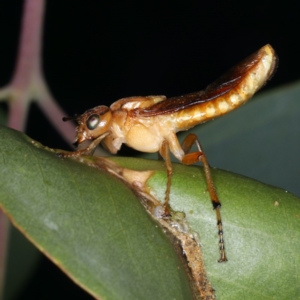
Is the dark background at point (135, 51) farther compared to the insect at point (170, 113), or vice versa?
the dark background at point (135, 51)

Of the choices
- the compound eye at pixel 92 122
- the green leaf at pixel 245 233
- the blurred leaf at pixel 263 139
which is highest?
the compound eye at pixel 92 122

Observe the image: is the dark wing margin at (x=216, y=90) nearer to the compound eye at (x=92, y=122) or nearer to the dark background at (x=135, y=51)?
the compound eye at (x=92, y=122)

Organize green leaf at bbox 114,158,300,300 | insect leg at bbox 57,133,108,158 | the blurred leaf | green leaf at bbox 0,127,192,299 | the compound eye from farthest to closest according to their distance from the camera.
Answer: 1. the blurred leaf
2. the compound eye
3. insect leg at bbox 57,133,108,158
4. green leaf at bbox 114,158,300,300
5. green leaf at bbox 0,127,192,299

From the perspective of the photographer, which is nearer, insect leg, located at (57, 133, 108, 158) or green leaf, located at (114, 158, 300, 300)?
green leaf, located at (114, 158, 300, 300)

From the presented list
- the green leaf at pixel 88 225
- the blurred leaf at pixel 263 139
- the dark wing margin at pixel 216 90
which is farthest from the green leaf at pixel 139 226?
the blurred leaf at pixel 263 139

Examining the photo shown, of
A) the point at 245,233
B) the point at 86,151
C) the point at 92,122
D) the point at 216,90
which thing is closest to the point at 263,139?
the point at 216,90

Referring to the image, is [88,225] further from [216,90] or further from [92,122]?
[216,90]

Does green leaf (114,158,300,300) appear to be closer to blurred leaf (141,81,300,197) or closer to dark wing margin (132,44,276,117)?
dark wing margin (132,44,276,117)

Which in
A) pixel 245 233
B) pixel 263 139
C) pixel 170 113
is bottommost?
pixel 263 139

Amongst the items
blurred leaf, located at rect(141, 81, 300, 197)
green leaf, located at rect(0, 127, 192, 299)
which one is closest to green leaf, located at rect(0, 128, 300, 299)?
green leaf, located at rect(0, 127, 192, 299)
